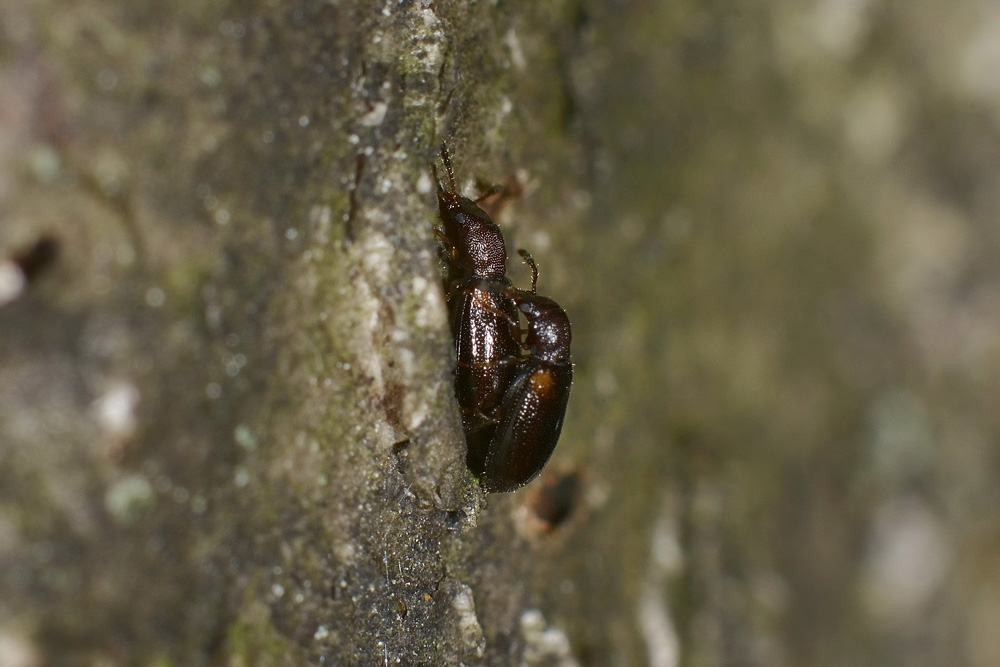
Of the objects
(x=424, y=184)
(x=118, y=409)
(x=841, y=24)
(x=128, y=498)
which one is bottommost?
(x=128, y=498)

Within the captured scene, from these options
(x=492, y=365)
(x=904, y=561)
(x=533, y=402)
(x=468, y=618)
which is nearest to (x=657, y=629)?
(x=468, y=618)

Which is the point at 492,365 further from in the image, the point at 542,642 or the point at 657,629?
the point at 657,629

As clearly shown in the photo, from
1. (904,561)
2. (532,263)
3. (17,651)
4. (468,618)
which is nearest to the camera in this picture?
(17,651)

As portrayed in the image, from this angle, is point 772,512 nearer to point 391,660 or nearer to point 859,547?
point 859,547

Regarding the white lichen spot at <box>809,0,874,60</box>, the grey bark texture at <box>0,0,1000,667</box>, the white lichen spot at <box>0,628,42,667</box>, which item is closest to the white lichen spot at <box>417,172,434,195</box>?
the grey bark texture at <box>0,0,1000,667</box>

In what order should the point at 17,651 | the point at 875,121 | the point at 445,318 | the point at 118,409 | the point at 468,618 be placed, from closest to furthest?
1. the point at 17,651
2. the point at 118,409
3. the point at 445,318
4. the point at 468,618
5. the point at 875,121

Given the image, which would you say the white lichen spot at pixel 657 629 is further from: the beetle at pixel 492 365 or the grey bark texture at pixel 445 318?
the beetle at pixel 492 365

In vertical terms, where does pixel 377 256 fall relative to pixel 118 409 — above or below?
above
